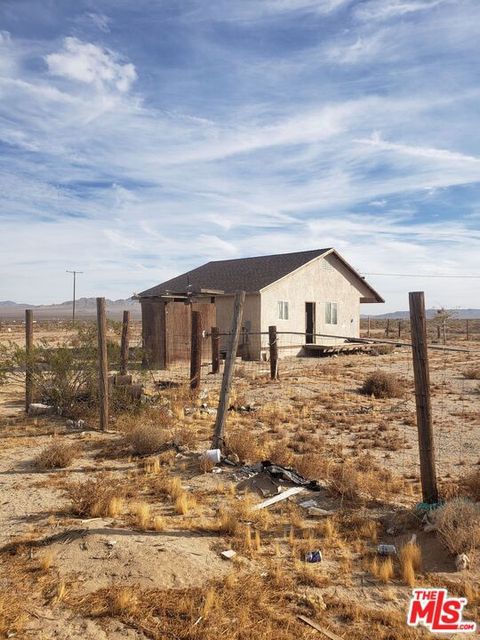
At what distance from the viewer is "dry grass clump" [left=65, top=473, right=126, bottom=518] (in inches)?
241

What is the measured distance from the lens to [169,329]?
2103 cm

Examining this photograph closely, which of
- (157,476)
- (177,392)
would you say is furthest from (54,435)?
(177,392)

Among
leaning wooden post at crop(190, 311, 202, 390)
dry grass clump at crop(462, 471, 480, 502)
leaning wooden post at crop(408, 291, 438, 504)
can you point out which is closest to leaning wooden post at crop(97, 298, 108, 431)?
leaning wooden post at crop(190, 311, 202, 390)

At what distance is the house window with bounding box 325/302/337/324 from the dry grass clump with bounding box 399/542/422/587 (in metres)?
23.0

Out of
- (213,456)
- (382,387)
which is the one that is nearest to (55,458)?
(213,456)

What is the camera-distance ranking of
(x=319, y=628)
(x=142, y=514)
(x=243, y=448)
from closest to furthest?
(x=319, y=628) < (x=142, y=514) < (x=243, y=448)

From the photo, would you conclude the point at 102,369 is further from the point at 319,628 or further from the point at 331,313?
the point at 331,313

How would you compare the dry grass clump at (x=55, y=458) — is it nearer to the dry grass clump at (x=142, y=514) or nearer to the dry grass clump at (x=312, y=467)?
the dry grass clump at (x=142, y=514)

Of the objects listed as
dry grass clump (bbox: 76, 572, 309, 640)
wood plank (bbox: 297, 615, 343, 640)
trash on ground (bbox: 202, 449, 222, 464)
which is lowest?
wood plank (bbox: 297, 615, 343, 640)

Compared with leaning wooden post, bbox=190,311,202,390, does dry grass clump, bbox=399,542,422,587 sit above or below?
below

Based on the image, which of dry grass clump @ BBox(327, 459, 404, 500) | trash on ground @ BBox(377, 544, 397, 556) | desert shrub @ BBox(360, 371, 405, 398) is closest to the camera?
trash on ground @ BBox(377, 544, 397, 556)

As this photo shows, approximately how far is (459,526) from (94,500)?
3.96m

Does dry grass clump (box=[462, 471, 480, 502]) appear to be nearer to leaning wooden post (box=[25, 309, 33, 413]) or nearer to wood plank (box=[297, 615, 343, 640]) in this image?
wood plank (box=[297, 615, 343, 640])

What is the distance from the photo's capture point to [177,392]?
46.1 feet
